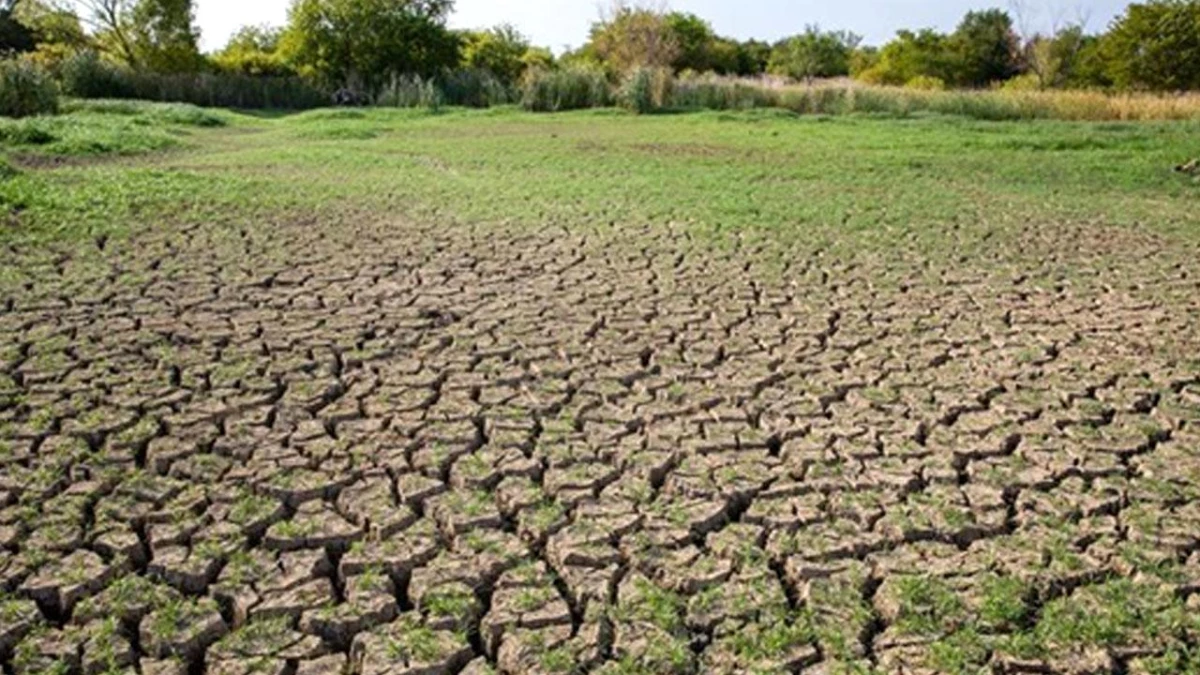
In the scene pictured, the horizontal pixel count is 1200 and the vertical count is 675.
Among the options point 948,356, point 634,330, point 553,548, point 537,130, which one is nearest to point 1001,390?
point 948,356

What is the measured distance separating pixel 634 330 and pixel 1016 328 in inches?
84.2

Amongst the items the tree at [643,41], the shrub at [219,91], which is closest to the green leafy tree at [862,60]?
the tree at [643,41]

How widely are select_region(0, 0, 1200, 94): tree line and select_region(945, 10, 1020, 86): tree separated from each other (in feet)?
0.18

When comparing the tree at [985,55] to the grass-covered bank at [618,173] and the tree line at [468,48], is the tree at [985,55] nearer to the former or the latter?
the tree line at [468,48]

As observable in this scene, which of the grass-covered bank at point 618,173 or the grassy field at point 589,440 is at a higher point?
the grass-covered bank at point 618,173

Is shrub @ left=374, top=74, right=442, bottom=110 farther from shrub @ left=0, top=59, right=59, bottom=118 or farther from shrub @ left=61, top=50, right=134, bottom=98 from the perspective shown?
shrub @ left=0, top=59, right=59, bottom=118

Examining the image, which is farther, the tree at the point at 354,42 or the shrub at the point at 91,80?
the tree at the point at 354,42

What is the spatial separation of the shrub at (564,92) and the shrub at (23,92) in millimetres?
10032

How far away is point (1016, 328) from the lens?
6004 millimetres

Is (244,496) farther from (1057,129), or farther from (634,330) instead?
(1057,129)

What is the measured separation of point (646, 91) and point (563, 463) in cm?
2051

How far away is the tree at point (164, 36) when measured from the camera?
3164 cm

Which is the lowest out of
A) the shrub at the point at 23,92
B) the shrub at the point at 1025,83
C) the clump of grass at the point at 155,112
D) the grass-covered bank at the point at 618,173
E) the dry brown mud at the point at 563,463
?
the dry brown mud at the point at 563,463

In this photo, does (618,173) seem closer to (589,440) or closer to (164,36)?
(589,440)
